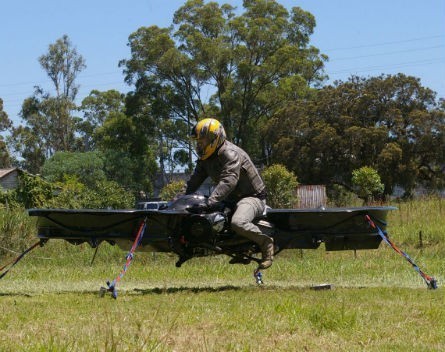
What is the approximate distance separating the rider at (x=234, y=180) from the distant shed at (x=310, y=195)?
37.2 meters

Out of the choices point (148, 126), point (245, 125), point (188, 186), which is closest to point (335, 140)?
point (245, 125)

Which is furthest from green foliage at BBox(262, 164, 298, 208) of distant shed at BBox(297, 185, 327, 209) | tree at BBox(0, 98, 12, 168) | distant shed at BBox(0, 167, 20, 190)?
tree at BBox(0, 98, 12, 168)

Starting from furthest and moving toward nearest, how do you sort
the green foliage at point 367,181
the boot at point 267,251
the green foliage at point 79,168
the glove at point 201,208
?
the green foliage at point 79,168, the green foliage at point 367,181, the boot at point 267,251, the glove at point 201,208

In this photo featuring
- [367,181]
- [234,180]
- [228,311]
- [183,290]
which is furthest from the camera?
[367,181]

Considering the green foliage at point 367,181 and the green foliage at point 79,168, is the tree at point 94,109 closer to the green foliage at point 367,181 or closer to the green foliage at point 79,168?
the green foliage at point 79,168

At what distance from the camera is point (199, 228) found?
10.1 m

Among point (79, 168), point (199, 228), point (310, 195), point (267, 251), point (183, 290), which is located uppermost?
point (79, 168)

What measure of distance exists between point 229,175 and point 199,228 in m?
0.77

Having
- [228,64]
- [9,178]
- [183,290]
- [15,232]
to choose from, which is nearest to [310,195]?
[228,64]

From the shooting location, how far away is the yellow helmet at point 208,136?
32.9 ft

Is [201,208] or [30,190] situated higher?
[30,190]

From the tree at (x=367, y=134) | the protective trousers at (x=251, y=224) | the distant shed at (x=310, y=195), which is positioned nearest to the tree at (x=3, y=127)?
the tree at (x=367, y=134)

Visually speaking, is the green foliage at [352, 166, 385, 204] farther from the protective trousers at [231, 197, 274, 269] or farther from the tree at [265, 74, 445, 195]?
the protective trousers at [231, 197, 274, 269]

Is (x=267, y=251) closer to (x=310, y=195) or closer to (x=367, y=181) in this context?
(x=367, y=181)
